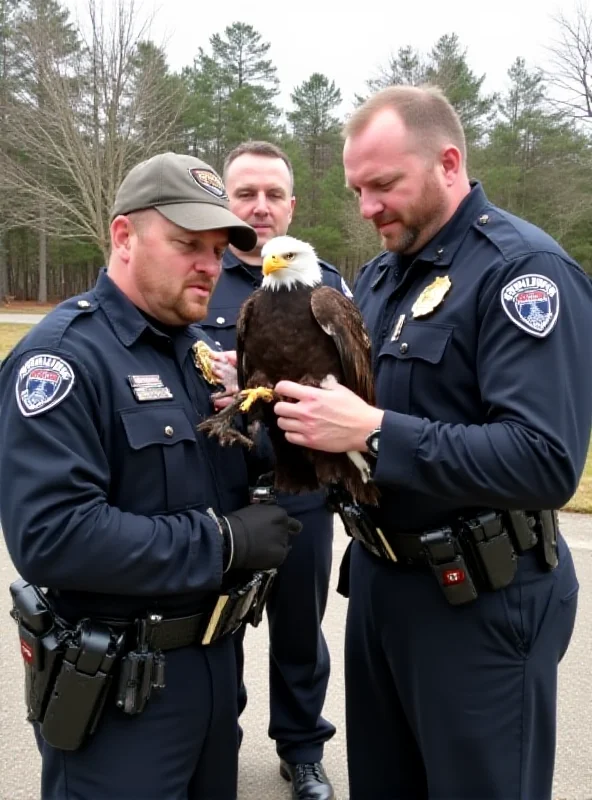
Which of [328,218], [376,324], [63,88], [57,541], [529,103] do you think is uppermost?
[529,103]

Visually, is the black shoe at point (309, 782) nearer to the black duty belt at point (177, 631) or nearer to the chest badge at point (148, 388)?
the black duty belt at point (177, 631)

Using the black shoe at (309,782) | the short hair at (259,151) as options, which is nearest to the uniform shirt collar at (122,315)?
the short hair at (259,151)

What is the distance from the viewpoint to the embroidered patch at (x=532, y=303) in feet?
6.68

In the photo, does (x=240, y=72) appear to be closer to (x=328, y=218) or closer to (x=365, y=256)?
(x=328, y=218)

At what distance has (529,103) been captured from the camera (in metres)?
29.4

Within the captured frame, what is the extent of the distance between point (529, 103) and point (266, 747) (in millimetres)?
30988

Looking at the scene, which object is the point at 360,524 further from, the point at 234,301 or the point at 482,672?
the point at 234,301

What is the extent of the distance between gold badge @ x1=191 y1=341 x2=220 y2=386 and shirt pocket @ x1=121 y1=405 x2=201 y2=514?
1.03ft

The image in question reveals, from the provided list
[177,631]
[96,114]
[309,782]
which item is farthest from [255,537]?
[96,114]

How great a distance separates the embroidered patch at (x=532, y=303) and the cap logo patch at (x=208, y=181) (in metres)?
0.96

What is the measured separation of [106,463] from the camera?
1.96m

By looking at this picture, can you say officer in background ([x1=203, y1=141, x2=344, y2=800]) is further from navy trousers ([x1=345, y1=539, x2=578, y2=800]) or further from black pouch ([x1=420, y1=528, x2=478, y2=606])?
black pouch ([x1=420, y1=528, x2=478, y2=606])

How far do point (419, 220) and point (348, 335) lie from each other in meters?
0.47

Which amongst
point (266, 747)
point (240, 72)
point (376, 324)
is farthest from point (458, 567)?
point (240, 72)
